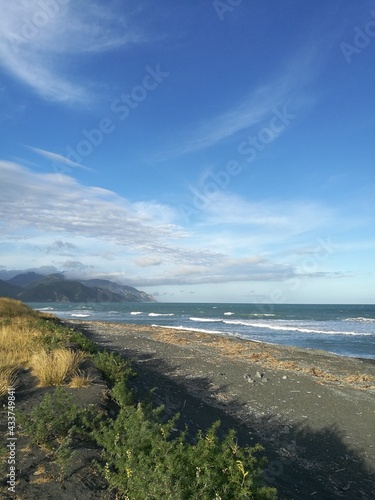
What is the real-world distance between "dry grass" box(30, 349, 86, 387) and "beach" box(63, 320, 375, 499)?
196cm

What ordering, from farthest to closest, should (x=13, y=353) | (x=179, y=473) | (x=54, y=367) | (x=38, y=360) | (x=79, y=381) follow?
(x=13, y=353) → (x=38, y=360) → (x=54, y=367) → (x=79, y=381) → (x=179, y=473)

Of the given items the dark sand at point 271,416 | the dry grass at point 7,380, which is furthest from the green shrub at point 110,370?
the dry grass at point 7,380

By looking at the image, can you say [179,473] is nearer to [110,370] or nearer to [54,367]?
[54,367]

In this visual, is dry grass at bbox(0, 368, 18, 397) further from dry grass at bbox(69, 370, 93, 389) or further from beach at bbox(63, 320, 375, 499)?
beach at bbox(63, 320, 375, 499)

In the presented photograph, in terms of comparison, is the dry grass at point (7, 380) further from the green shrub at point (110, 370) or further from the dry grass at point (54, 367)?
the green shrub at point (110, 370)

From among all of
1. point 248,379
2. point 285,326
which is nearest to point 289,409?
point 248,379

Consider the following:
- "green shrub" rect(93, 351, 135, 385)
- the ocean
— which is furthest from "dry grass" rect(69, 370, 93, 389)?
the ocean

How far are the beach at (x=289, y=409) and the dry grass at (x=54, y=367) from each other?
1959mm

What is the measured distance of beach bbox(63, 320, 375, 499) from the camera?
7016 millimetres

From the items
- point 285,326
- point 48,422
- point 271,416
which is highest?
point 48,422

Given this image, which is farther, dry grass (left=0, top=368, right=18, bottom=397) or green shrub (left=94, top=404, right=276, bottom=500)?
dry grass (left=0, top=368, right=18, bottom=397)

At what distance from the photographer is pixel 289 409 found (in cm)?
Answer: 1054

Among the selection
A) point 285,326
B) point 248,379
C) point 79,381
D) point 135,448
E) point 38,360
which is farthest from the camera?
point 285,326

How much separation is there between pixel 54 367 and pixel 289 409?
6496 millimetres
